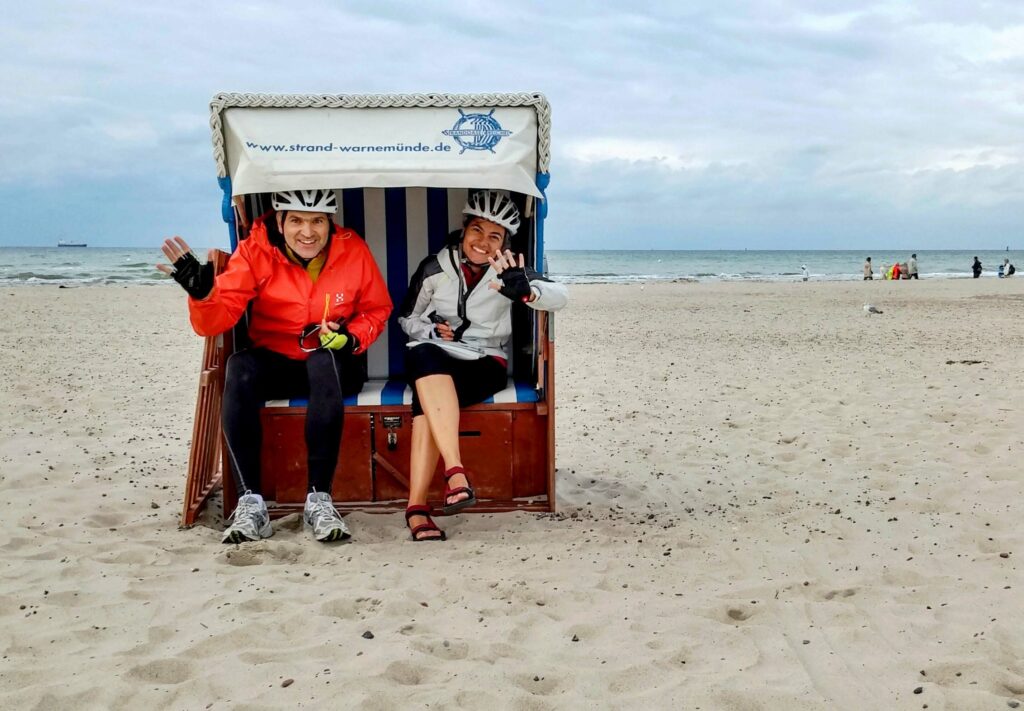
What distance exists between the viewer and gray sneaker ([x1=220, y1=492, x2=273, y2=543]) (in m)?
3.85

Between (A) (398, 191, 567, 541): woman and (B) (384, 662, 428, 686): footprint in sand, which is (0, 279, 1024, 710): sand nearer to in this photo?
(B) (384, 662, 428, 686): footprint in sand

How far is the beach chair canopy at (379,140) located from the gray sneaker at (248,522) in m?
1.34

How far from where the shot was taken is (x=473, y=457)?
14.8 feet

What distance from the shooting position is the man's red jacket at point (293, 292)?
414 cm

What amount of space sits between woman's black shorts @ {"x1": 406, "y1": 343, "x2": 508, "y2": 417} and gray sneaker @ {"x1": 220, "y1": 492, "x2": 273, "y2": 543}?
0.79 metres

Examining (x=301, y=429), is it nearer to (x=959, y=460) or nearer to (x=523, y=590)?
(x=523, y=590)

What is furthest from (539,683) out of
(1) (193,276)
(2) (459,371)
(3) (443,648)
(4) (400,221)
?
(4) (400,221)

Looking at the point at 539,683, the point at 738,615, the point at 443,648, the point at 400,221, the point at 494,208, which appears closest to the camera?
the point at 539,683

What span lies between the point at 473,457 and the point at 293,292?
1.17 m

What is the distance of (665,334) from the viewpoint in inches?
506

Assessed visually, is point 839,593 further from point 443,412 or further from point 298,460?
point 298,460

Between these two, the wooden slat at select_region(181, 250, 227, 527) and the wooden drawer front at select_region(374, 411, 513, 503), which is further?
the wooden drawer front at select_region(374, 411, 513, 503)

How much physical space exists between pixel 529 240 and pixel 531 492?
4.15 feet

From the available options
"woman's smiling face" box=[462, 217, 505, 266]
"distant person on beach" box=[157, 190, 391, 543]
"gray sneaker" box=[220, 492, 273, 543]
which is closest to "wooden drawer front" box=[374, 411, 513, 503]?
"distant person on beach" box=[157, 190, 391, 543]
